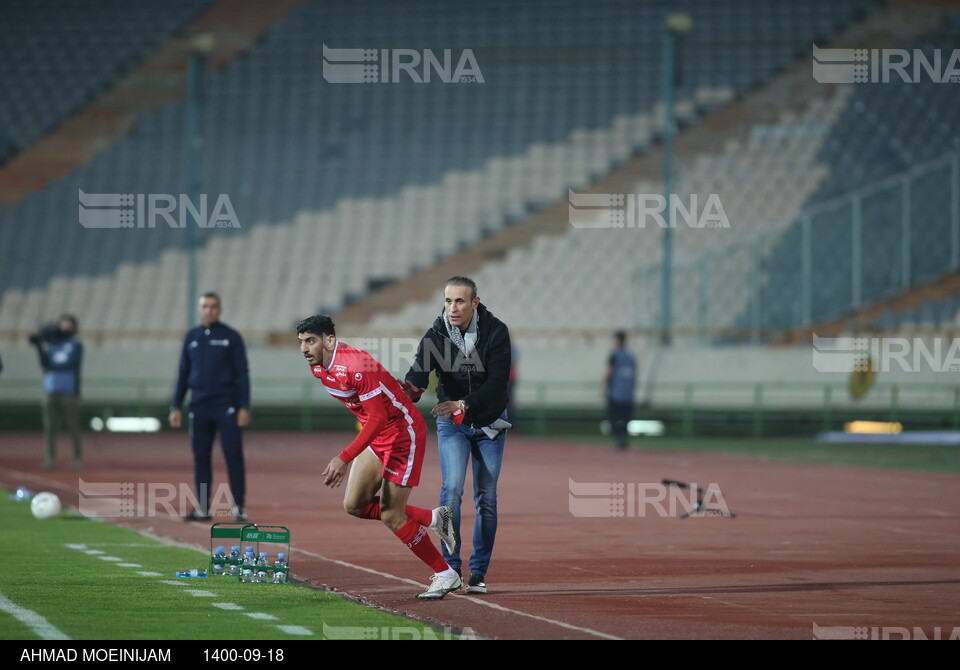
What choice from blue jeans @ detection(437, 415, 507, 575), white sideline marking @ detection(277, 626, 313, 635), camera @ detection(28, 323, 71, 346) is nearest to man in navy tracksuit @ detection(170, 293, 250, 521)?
blue jeans @ detection(437, 415, 507, 575)

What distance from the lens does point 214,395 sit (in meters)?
14.5

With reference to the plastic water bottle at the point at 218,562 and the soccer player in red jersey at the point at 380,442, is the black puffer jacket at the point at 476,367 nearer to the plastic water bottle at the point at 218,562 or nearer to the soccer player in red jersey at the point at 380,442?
the soccer player in red jersey at the point at 380,442

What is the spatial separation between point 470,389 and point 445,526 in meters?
0.89

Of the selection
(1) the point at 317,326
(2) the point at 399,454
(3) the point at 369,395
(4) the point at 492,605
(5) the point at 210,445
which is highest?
(1) the point at 317,326

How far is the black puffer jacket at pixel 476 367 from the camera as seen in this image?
9.63 meters

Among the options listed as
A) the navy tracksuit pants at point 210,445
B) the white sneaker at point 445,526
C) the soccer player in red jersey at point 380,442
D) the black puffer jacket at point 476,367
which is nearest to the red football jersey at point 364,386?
the soccer player in red jersey at point 380,442

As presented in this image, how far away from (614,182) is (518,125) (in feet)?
11.4

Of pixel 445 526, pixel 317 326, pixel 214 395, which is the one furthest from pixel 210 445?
pixel 317 326

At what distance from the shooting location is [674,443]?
3002 cm

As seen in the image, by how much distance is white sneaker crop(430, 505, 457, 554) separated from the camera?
9516 millimetres

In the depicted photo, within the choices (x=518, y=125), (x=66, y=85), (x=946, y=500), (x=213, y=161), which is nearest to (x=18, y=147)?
(x=66, y=85)

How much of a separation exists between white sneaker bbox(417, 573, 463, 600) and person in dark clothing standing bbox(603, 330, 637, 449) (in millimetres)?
18059

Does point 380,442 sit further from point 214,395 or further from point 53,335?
point 53,335

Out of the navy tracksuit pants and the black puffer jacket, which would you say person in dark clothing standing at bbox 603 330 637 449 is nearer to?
the navy tracksuit pants
